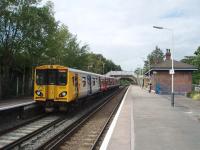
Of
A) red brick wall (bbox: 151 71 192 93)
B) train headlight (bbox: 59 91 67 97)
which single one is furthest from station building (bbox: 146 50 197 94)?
train headlight (bbox: 59 91 67 97)

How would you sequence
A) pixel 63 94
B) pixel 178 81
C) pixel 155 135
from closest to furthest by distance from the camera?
1. pixel 155 135
2. pixel 63 94
3. pixel 178 81

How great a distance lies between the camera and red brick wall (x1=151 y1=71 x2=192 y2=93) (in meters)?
55.3

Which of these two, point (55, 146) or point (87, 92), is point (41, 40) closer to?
point (87, 92)

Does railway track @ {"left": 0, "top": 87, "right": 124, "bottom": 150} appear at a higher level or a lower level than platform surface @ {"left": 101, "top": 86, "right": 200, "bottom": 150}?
lower

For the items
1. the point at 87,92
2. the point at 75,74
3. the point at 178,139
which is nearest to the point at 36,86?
the point at 75,74

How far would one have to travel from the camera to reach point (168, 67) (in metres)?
55.0

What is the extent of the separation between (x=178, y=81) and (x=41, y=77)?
3666 cm

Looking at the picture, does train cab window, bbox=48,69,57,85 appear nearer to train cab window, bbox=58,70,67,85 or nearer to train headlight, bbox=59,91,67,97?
train cab window, bbox=58,70,67,85

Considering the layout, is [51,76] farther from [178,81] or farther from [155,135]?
[178,81]

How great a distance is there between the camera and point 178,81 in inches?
2174

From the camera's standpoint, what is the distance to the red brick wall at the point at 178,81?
2177 inches

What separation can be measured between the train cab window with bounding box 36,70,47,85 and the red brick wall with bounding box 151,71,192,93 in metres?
35.8

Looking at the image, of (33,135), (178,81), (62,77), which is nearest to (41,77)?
(62,77)

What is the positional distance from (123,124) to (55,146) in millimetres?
4933
